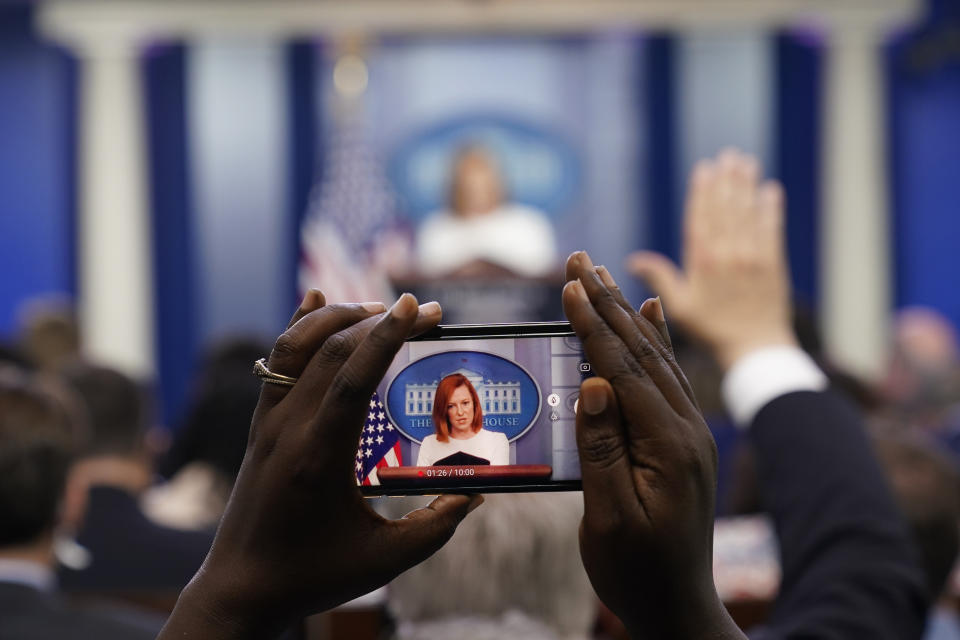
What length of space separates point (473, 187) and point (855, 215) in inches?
116

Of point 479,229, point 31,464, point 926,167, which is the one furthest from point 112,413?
point 926,167

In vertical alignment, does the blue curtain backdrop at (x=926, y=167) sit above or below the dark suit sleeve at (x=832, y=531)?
above

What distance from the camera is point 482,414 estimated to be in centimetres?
76

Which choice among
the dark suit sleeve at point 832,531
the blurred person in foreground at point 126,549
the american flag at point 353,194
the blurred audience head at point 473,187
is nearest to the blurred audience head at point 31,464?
the blurred person in foreground at point 126,549

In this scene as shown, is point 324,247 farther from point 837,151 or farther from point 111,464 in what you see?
point 837,151

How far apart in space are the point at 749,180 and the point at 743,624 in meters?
0.76

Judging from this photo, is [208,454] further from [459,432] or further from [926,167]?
[926,167]

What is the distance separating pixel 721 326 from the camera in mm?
1252

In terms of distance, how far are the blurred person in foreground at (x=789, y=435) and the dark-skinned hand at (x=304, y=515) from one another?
471 mm

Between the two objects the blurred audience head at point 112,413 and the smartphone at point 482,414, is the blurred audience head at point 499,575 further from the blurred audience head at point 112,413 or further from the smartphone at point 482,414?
the blurred audience head at point 112,413

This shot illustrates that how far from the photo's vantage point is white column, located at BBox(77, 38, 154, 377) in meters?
7.37

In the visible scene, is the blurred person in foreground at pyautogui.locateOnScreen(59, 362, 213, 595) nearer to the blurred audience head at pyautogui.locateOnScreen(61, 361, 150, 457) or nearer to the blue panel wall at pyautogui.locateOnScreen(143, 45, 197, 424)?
the blurred audience head at pyautogui.locateOnScreen(61, 361, 150, 457)

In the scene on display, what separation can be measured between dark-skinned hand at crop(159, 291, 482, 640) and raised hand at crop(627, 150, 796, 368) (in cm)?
61

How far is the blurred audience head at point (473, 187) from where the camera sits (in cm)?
559
